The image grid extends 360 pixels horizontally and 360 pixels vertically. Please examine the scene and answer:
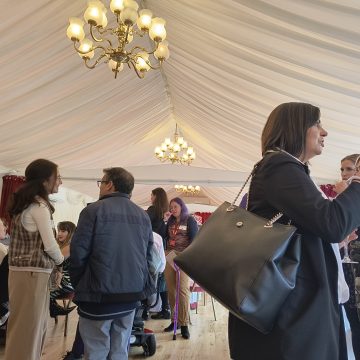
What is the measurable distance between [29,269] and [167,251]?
2238 mm

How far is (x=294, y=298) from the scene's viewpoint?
0.85 meters

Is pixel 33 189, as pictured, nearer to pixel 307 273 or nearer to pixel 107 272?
pixel 107 272

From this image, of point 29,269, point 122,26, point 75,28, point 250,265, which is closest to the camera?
point 250,265

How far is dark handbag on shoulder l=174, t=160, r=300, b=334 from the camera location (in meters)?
0.80

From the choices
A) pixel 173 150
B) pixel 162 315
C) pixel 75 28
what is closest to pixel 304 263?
pixel 75 28

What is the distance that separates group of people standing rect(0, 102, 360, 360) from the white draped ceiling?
117 centimetres

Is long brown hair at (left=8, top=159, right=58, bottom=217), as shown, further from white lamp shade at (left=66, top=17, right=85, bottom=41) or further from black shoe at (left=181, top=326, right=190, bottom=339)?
black shoe at (left=181, top=326, right=190, bottom=339)

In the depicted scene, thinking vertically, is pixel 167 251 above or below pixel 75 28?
below

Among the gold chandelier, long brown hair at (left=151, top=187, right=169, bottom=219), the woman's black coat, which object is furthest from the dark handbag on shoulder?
long brown hair at (left=151, top=187, right=169, bottom=219)

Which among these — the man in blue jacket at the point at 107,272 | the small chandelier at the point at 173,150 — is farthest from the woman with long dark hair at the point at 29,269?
the small chandelier at the point at 173,150

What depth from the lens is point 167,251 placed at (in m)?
4.23

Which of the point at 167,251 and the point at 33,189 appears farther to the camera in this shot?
the point at 167,251

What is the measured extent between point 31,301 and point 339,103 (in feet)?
9.99

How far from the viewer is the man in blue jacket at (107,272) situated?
1959mm
